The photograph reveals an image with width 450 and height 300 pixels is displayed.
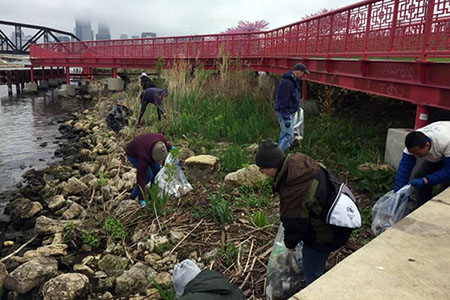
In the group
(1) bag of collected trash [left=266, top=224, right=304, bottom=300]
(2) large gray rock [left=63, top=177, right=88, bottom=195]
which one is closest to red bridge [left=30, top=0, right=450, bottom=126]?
(1) bag of collected trash [left=266, top=224, right=304, bottom=300]

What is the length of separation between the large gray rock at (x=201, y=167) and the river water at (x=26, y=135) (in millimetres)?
3868

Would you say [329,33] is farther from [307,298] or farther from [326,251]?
[307,298]

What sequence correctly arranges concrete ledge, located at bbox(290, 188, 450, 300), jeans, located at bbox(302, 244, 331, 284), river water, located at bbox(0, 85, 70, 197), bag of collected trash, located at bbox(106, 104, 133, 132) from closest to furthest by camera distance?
concrete ledge, located at bbox(290, 188, 450, 300), jeans, located at bbox(302, 244, 331, 284), river water, located at bbox(0, 85, 70, 197), bag of collected trash, located at bbox(106, 104, 133, 132)

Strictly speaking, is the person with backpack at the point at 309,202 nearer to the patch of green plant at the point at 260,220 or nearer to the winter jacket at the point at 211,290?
the winter jacket at the point at 211,290

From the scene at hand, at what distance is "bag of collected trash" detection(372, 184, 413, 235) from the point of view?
10.8 ft

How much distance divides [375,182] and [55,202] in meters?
5.04

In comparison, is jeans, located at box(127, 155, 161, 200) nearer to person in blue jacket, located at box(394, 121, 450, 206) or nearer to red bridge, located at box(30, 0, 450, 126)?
person in blue jacket, located at box(394, 121, 450, 206)

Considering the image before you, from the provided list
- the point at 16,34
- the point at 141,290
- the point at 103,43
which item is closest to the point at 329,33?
the point at 141,290

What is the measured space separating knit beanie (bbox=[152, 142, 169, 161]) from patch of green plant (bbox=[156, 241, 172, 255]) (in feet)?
3.71

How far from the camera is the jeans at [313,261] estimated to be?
8.81ft

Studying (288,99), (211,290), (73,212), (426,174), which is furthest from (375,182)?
(73,212)

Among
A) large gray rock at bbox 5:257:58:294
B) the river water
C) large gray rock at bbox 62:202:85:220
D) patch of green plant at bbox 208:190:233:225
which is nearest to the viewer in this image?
large gray rock at bbox 5:257:58:294

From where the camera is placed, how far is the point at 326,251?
2.67 metres

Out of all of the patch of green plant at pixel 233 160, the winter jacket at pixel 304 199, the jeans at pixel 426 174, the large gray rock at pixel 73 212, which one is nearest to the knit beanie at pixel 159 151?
the patch of green plant at pixel 233 160
